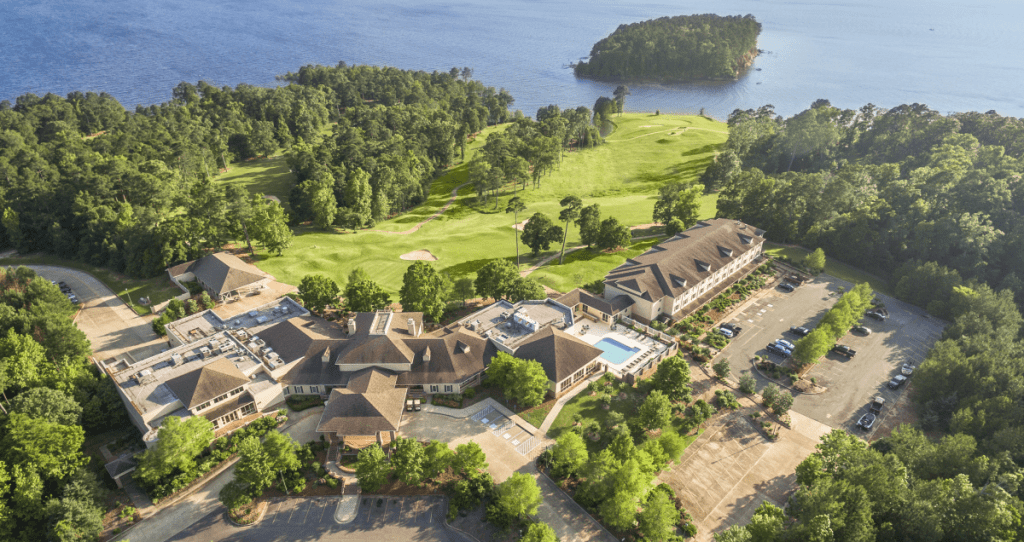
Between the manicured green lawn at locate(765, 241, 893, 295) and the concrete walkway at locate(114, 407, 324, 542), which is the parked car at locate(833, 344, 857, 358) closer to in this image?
the manicured green lawn at locate(765, 241, 893, 295)

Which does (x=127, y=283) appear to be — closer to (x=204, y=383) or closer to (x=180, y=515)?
(x=204, y=383)

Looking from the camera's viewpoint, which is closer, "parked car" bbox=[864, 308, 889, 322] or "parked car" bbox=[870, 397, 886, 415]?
"parked car" bbox=[870, 397, 886, 415]

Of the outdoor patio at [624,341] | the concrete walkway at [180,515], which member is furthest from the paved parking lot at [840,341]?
the concrete walkway at [180,515]

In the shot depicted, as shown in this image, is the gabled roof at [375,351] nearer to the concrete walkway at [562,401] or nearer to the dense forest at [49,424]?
the concrete walkway at [562,401]

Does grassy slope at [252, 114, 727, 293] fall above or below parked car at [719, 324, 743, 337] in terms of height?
above

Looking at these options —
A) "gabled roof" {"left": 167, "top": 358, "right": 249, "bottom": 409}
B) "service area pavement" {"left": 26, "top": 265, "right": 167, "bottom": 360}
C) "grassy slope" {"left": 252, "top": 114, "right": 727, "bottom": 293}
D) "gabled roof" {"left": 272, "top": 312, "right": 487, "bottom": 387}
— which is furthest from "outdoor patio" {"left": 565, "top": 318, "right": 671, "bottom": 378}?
"service area pavement" {"left": 26, "top": 265, "right": 167, "bottom": 360}

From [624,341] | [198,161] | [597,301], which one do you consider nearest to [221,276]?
[597,301]
